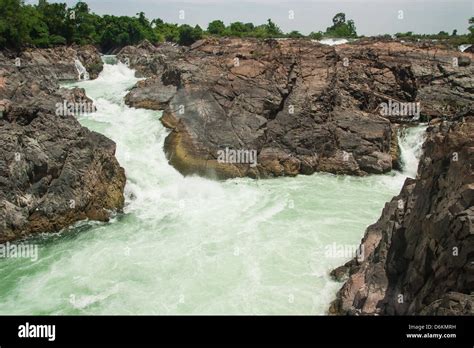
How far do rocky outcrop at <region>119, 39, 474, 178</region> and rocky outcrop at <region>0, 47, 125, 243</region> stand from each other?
4755mm

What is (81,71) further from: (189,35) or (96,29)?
(189,35)

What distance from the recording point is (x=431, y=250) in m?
10.2

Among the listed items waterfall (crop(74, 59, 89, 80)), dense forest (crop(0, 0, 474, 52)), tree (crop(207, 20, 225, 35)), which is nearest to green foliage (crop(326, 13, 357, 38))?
dense forest (crop(0, 0, 474, 52))

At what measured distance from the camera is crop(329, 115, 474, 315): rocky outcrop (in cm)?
904

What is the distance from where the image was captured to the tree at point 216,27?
8135 cm

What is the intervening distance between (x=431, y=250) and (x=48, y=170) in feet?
49.7

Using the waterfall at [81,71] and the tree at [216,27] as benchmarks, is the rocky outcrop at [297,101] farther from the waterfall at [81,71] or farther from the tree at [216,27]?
the tree at [216,27]

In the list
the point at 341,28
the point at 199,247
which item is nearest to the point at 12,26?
the point at 199,247

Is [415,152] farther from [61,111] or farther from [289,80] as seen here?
[61,111]

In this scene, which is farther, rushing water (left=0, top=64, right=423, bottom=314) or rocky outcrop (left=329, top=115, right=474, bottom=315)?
rushing water (left=0, top=64, right=423, bottom=314)

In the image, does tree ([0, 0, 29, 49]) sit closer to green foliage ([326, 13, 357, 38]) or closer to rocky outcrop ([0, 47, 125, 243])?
rocky outcrop ([0, 47, 125, 243])

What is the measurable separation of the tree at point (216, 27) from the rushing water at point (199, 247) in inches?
2384

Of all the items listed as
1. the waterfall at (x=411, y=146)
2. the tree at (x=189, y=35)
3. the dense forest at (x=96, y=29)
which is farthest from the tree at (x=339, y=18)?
the waterfall at (x=411, y=146)
